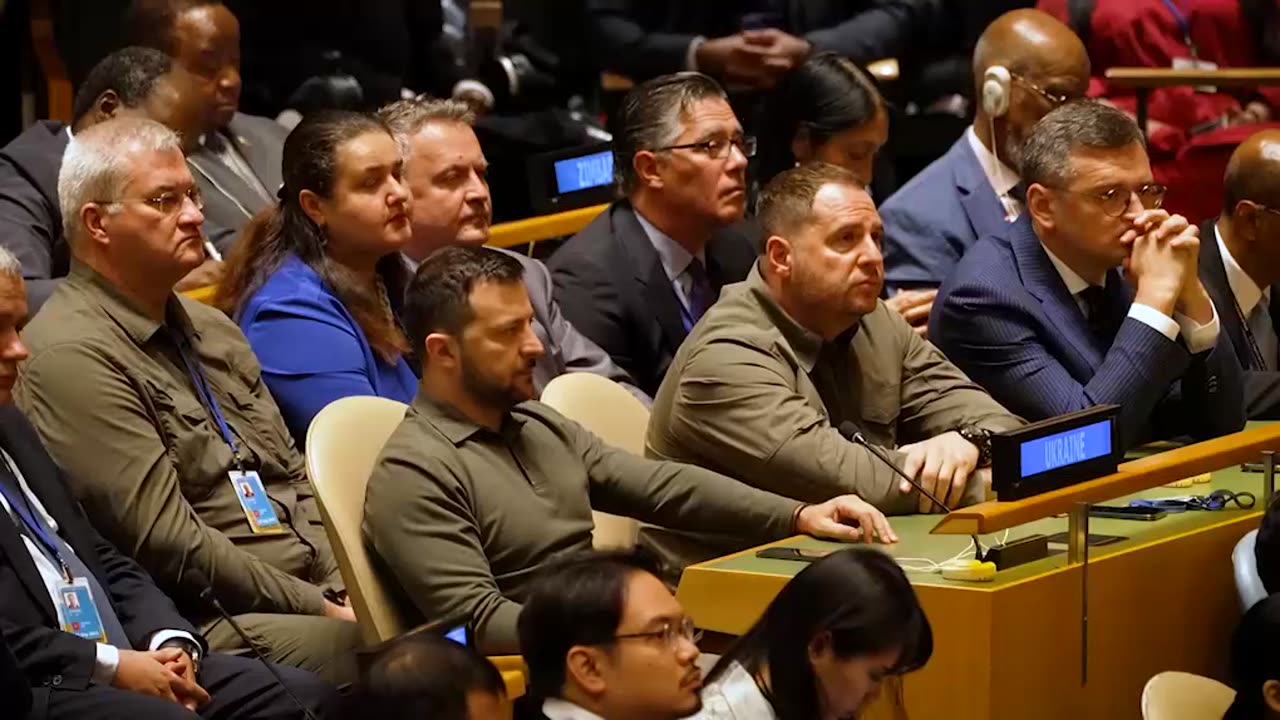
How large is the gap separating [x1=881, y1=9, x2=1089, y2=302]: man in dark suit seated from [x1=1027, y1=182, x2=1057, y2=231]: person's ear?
2.49 ft

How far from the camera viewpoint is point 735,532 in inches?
144

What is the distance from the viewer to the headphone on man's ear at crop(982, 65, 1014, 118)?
5.29 m

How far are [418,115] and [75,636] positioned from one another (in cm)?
179

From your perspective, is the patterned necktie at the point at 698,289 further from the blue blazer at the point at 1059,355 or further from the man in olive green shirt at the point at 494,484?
the man in olive green shirt at the point at 494,484

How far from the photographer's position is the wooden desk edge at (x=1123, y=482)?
3137 millimetres

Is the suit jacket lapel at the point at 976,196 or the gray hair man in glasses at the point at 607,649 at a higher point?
the gray hair man in glasses at the point at 607,649

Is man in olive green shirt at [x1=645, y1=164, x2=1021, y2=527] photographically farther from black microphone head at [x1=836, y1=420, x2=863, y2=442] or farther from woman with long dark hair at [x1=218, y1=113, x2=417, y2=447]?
woman with long dark hair at [x1=218, y1=113, x2=417, y2=447]

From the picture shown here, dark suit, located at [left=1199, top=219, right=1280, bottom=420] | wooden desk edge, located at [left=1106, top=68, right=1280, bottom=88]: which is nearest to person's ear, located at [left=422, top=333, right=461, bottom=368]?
dark suit, located at [left=1199, top=219, right=1280, bottom=420]

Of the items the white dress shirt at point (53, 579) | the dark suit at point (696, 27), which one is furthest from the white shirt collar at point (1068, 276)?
the dark suit at point (696, 27)

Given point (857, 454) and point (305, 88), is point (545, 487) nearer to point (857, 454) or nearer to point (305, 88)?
point (857, 454)

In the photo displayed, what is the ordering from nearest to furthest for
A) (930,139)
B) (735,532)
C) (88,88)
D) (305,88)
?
(735,532) < (88,88) < (305,88) < (930,139)

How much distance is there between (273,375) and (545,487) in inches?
29.4

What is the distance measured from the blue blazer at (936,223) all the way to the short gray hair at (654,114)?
1.75 feet

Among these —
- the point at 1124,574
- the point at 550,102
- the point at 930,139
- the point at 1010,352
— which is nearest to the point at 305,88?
the point at 550,102
